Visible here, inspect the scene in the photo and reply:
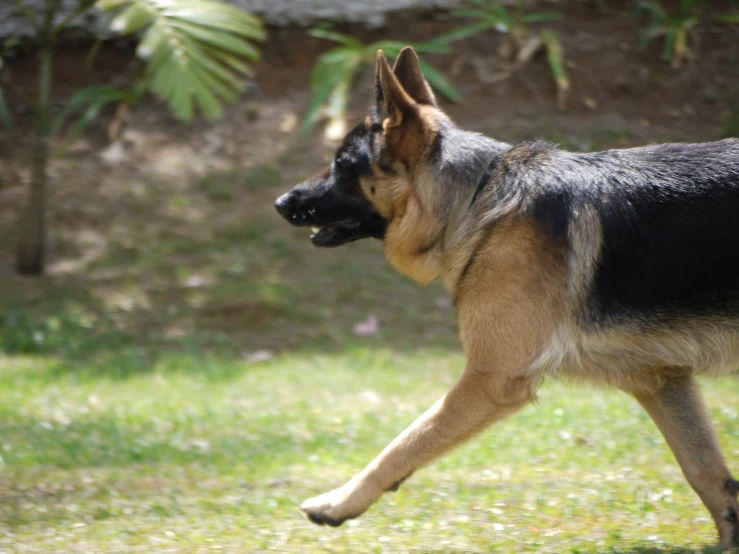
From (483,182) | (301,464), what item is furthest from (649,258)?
(301,464)

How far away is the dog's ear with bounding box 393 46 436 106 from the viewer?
17.0 ft

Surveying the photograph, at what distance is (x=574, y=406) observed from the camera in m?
7.30

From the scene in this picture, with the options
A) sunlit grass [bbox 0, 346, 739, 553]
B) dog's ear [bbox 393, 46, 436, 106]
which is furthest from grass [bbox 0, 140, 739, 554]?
dog's ear [bbox 393, 46, 436, 106]

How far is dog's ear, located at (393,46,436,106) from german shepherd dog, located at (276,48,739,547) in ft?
1.97

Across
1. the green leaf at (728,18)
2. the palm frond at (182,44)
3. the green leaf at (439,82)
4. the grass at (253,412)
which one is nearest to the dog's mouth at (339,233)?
the grass at (253,412)

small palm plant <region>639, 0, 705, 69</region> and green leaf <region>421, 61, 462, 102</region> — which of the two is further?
small palm plant <region>639, 0, 705, 69</region>

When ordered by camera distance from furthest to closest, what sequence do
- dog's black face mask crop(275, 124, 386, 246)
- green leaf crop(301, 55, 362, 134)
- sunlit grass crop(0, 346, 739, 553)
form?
green leaf crop(301, 55, 362, 134) < dog's black face mask crop(275, 124, 386, 246) < sunlit grass crop(0, 346, 739, 553)

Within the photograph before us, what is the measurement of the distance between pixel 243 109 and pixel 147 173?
1.68m

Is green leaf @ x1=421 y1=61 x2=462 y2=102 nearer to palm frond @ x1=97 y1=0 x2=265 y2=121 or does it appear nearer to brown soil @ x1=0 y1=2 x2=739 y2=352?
brown soil @ x1=0 y1=2 x2=739 y2=352

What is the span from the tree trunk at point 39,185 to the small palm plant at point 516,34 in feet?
16.3

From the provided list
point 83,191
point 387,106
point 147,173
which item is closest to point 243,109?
point 147,173

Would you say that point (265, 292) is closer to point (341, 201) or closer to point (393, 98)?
point (341, 201)

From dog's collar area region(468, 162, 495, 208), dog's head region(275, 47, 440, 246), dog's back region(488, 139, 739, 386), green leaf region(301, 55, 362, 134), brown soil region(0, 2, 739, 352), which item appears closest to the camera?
dog's back region(488, 139, 739, 386)

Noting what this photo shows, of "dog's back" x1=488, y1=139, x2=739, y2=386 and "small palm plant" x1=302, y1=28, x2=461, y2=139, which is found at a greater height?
"dog's back" x1=488, y1=139, x2=739, y2=386
